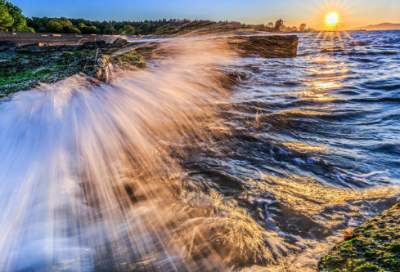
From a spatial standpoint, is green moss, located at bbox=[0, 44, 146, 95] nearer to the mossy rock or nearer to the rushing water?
the rushing water

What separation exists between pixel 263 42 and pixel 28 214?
625 inches

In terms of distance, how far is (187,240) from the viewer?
2.04m

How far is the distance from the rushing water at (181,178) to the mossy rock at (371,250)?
0.38 metres

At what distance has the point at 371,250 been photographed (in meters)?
1.34

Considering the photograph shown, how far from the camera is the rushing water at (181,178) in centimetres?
195

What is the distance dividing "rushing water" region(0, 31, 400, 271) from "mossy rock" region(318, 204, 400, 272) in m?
0.38

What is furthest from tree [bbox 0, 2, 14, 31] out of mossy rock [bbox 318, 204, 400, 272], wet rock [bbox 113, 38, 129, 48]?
mossy rock [bbox 318, 204, 400, 272]

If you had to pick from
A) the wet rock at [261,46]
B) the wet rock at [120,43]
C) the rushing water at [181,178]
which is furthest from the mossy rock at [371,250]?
the wet rock at [261,46]

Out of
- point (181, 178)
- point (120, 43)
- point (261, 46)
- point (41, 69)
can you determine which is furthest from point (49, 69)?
point (261, 46)

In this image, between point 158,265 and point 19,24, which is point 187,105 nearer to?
point 158,265

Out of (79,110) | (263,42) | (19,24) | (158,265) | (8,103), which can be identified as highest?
(19,24)

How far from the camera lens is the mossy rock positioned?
1.24 metres

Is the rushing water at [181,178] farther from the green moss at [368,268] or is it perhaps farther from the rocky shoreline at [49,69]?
the green moss at [368,268]

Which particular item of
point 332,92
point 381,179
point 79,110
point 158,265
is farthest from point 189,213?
point 332,92
